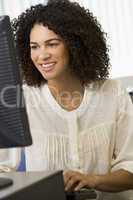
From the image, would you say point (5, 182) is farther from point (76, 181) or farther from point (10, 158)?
point (10, 158)

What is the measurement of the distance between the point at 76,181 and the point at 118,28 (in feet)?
5.72

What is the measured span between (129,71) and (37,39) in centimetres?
130

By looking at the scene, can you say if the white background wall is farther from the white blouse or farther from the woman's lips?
the woman's lips

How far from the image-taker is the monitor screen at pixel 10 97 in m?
0.88

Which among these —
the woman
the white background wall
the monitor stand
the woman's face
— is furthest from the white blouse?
the white background wall

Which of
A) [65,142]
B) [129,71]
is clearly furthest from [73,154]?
[129,71]

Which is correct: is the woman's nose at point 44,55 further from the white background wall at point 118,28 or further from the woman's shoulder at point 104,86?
the white background wall at point 118,28

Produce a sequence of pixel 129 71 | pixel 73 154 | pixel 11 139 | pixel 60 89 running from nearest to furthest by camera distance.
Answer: pixel 11 139 → pixel 73 154 → pixel 60 89 → pixel 129 71

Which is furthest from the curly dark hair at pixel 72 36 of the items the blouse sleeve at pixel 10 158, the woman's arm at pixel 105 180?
the woman's arm at pixel 105 180

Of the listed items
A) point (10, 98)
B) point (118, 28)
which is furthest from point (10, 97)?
point (118, 28)

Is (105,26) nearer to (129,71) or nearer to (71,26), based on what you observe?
(129,71)

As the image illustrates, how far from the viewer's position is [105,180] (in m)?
1.41

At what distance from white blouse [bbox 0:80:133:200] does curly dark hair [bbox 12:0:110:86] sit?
0.08m

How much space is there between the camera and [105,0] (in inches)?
110
